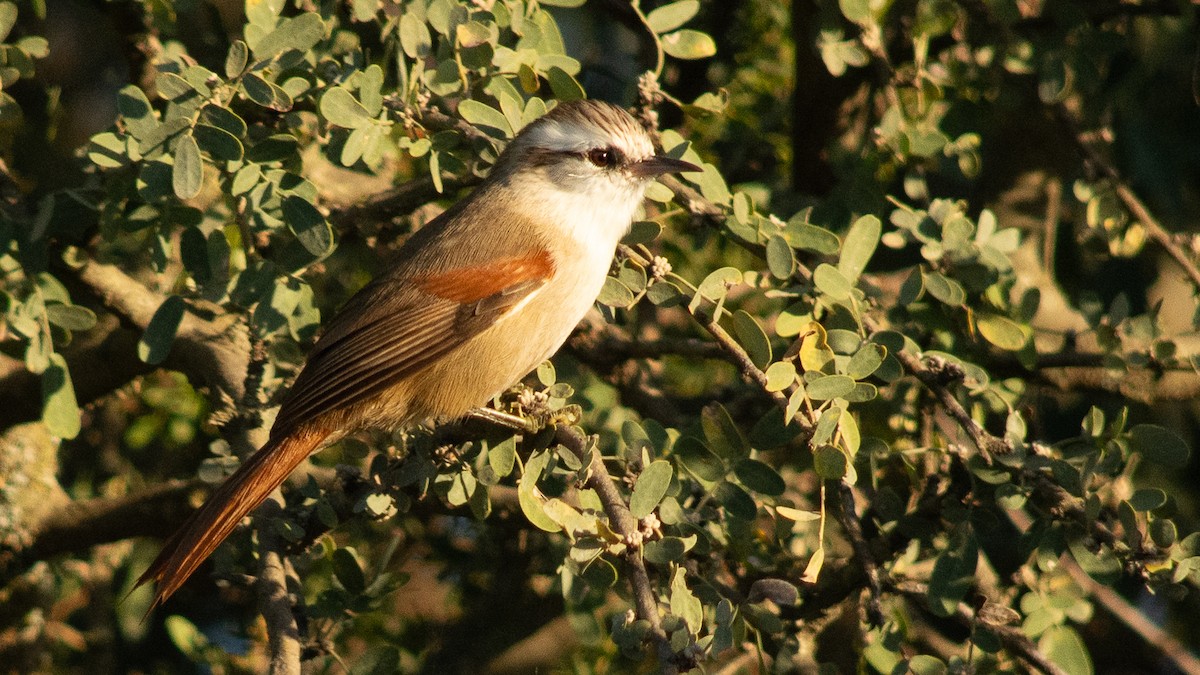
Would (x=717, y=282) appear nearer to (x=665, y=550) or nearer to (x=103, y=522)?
(x=665, y=550)

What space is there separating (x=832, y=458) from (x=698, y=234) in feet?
3.96

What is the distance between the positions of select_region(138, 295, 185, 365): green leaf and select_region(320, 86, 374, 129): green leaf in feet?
2.87

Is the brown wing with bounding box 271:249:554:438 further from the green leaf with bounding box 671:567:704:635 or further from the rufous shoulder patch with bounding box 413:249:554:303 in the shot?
the green leaf with bounding box 671:567:704:635

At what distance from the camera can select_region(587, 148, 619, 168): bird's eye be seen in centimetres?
373

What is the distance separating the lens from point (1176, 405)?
Result: 5098 mm

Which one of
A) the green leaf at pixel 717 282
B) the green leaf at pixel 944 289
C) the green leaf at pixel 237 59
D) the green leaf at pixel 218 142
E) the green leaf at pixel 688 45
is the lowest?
the green leaf at pixel 944 289

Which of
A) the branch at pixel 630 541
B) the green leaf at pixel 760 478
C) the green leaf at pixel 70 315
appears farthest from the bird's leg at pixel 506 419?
the green leaf at pixel 70 315

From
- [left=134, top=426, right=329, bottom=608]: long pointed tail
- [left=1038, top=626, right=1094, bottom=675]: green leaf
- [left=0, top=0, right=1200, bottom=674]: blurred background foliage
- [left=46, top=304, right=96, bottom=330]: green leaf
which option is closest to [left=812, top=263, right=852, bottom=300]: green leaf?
[left=0, top=0, right=1200, bottom=674]: blurred background foliage

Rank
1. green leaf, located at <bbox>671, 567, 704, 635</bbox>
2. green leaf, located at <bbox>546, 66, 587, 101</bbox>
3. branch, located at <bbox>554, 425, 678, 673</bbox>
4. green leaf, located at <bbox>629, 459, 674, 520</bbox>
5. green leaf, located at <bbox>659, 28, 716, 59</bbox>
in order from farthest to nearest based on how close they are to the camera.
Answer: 1. green leaf, located at <bbox>659, 28, 716, 59</bbox>
2. green leaf, located at <bbox>546, 66, 587, 101</bbox>
3. green leaf, located at <bbox>629, 459, 674, 520</bbox>
4. green leaf, located at <bbox>671, 567, 704, 635</bbox>
5. branch, located at <bbox>554, 425, 678, 673</bbox>

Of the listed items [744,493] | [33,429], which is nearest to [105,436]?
[33,429]

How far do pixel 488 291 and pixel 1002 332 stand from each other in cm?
153

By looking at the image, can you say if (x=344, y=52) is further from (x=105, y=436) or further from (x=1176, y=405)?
(x=1176, y=405)

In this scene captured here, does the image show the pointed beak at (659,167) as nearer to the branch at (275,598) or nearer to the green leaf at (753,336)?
the green leaf at (753,336)

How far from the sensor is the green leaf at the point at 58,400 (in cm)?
355
